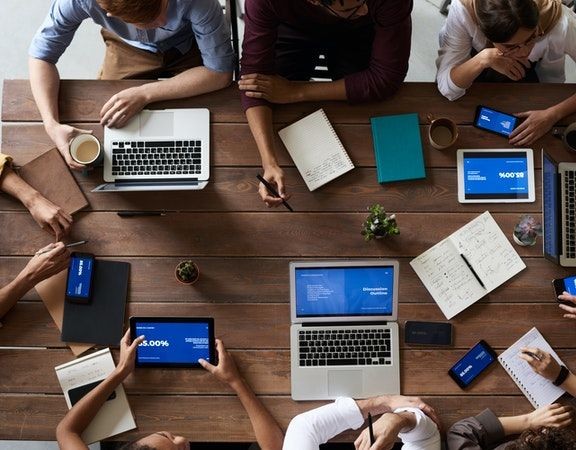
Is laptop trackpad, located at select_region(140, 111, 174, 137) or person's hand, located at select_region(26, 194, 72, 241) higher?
laptop trackpad, located at select_region(140, 111, 174, 137)

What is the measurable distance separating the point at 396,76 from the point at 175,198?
85cm

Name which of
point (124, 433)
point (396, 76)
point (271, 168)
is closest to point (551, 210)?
point (396, 76)

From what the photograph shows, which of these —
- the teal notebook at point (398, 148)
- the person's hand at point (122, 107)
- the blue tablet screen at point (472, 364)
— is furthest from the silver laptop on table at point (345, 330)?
the person's hand at point (122, 107)

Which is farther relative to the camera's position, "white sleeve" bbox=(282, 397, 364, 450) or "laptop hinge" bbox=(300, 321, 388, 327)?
"laptop hinge" bbox=(300, 321, 388, 327)

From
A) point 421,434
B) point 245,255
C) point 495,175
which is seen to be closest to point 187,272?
point 245,255

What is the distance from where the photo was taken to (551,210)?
1938mm

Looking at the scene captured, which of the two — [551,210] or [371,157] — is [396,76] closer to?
[371,157]

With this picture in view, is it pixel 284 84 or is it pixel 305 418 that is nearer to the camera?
pixel 305 418

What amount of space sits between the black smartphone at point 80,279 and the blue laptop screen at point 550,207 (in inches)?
59.3

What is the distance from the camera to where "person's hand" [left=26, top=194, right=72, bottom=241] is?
1898mm

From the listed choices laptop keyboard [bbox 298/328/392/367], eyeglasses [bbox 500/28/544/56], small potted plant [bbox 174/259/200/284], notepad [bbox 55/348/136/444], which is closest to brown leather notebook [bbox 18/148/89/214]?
small potted plant [bbox 174/259/200/284]

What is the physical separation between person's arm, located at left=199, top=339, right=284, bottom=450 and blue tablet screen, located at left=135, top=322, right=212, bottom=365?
5 centimetres

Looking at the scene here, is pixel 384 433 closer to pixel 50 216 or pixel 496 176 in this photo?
pixel 496 176

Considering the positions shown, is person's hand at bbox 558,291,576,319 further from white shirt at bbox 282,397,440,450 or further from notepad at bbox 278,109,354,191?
notepad at bbox 278,109,354,191
